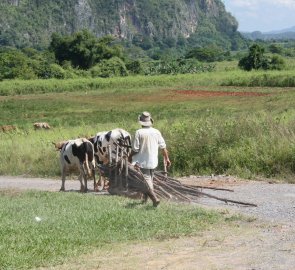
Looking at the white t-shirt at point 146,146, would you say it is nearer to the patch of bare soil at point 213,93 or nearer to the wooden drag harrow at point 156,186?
the wooden drag harrow at point 156,186

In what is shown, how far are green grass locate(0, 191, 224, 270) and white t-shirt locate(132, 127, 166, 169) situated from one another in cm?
88

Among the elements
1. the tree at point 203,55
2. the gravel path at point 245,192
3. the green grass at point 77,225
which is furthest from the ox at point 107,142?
the tree at point 203,55

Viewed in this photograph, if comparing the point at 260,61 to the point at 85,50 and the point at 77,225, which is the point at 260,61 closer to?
the point at 85,50

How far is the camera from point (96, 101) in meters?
54.2

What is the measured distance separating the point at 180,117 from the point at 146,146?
20.3m

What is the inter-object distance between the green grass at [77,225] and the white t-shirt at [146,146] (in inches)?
34.8

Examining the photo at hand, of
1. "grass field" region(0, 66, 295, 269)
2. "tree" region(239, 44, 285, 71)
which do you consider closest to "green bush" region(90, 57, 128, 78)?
"tree" region(239, 44, 285, 71)

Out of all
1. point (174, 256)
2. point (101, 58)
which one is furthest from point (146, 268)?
point (101, 58)

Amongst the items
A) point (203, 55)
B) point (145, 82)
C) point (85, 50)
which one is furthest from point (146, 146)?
point (203, 55)

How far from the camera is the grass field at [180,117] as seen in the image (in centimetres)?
1848

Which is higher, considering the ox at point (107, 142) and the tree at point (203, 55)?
the ox at point (107, 142)

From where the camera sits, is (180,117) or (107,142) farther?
(180,117)

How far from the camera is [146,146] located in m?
12.3

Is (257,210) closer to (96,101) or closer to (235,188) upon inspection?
(235,188)
